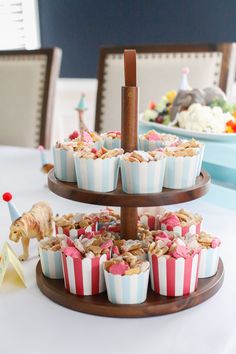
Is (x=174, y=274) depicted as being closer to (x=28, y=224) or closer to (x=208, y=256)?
(x=208, y=256)

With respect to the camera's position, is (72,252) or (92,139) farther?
(92,139)

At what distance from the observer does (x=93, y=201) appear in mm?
688

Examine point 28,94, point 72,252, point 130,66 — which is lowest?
point 28,94

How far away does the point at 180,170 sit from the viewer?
0.71 m

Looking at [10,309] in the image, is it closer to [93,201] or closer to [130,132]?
[93,201]

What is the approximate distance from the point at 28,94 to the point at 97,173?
1.77m

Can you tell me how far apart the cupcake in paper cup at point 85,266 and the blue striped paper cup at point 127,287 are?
0.08 feet

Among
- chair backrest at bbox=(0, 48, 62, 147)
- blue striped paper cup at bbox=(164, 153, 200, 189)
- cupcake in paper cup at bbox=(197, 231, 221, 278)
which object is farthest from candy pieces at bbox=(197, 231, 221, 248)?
chair backrest at bbox=(0, 48, 62, 147)

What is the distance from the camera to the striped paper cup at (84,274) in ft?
2.30

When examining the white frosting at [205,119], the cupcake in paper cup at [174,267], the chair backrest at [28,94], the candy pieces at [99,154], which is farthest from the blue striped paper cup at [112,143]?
the chair backrest at [28,94]

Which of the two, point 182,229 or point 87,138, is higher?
point 87,138

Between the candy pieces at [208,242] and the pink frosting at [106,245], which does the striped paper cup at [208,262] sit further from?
the pink frosting at [106,245]

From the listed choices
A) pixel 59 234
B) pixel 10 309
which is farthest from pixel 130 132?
pixel 10 309

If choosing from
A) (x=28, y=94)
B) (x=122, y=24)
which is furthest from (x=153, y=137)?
(x=122, y=24)
